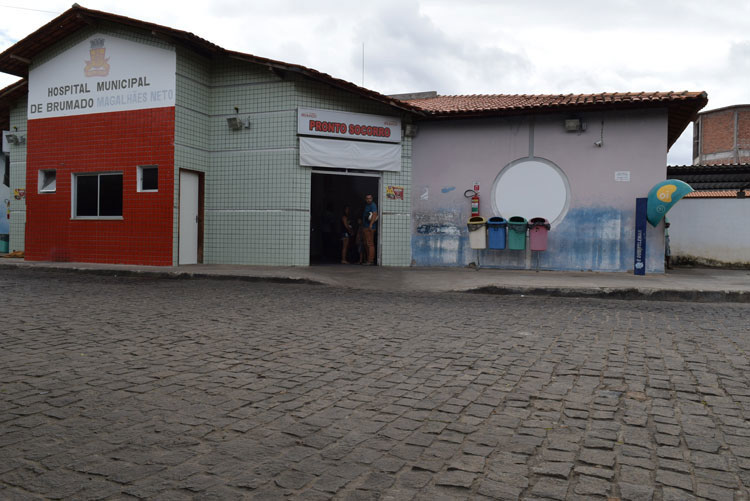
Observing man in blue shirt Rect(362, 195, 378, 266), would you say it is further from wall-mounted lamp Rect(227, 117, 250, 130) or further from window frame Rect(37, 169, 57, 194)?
window frame Rect(37, 169, 57, 194)

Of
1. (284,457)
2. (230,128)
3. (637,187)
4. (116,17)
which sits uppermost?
(116,17)

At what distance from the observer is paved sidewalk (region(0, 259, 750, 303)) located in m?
10.2

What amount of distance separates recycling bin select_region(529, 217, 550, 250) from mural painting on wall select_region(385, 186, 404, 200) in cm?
347

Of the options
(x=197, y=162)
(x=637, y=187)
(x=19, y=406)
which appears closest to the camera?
(x=19, y=406)

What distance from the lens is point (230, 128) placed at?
49.2 feet

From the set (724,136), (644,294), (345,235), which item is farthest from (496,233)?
(724,136)

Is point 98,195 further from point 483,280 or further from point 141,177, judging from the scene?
point 483,280

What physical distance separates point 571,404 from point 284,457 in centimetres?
200

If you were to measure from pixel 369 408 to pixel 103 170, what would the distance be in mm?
13692

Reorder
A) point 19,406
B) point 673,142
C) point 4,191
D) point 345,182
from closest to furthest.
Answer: point 19,406 → point 673,142 → point 345,182 → point 4,191

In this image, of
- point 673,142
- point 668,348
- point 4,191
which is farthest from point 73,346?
point 4,191

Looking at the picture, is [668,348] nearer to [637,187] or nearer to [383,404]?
[383,404]

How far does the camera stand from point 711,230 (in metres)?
17.8

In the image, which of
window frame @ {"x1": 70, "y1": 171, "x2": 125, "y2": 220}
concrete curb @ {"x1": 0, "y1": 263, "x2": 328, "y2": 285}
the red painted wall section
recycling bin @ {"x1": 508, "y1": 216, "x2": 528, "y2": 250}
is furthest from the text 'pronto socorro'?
window frame @ {"x1": 70, "y1": 171, "x2": 125, "y2": 220}
